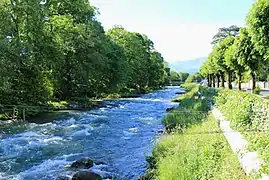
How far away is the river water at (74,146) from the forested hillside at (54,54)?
157 inches

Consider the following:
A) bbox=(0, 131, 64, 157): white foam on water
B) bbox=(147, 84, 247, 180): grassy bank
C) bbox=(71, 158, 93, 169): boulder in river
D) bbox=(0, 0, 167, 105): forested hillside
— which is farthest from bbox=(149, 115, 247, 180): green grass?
bbox=(0, 0, 167, 105): forested hillside

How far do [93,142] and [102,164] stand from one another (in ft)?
13.7

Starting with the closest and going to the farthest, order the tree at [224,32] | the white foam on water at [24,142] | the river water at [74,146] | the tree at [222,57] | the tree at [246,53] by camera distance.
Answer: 1. the river water at [74,146]
2. the white foam on water at [24,142]
3. the tree at [246,53]
4. the tree at [222,57]
5. the tree at [224,32]

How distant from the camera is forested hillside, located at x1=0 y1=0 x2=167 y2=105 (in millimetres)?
23500

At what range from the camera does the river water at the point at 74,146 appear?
40.3 ft

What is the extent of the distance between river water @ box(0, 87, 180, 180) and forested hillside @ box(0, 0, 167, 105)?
13.1 ft

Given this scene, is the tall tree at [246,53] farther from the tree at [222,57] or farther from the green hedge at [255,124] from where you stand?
the green hedge at [255,124]

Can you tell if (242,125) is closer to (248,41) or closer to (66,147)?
(66,147)

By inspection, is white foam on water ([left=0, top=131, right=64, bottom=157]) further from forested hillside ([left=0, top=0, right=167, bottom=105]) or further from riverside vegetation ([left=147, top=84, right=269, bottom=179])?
riverside vegetation ([left=147, top=84, right=269, bottom=179])

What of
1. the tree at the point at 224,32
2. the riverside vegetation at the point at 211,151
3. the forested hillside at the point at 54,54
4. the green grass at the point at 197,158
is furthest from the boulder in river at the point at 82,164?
the tree at the point at 224,32

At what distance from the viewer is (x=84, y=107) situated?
1297 inches

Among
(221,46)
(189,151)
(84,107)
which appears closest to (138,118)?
(84,107)

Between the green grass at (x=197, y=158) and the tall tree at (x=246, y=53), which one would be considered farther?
the tall tree at (x=246, y=53)

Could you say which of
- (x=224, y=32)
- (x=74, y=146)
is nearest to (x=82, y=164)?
(x=74, y=146)
